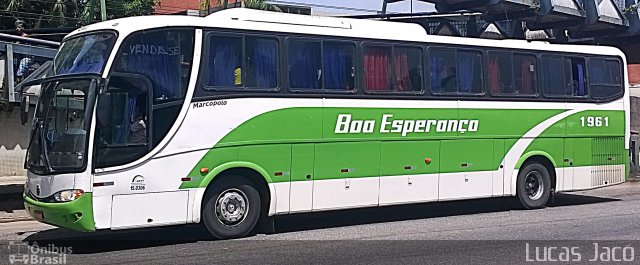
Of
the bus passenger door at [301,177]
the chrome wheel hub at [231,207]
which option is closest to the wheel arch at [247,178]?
the chrome wheel hub at [231,207]

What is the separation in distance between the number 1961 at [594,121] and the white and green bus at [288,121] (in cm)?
4

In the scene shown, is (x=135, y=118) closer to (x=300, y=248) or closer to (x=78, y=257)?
(x=78, y=257)

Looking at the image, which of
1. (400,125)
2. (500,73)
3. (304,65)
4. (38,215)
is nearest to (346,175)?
(400,125)

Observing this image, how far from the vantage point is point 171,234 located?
12797 mm

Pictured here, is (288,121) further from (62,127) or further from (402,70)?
(62,127)

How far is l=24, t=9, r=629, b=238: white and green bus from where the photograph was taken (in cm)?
1100

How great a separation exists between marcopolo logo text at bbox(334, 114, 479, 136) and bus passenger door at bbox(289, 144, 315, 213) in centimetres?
68

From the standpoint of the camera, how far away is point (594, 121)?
17109mm

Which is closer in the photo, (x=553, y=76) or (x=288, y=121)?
(x=288, y=121)

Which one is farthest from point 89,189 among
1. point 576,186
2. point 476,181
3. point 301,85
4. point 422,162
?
point 576,186

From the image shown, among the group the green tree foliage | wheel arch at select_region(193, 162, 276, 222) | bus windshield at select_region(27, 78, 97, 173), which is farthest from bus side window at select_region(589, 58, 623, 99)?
the green tree foliage

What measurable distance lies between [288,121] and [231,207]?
1602 mm

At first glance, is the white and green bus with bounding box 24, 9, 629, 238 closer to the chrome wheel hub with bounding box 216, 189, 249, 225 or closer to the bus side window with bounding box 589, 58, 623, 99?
the chrome wheel hub with bounding box 216, 189, 249, 225

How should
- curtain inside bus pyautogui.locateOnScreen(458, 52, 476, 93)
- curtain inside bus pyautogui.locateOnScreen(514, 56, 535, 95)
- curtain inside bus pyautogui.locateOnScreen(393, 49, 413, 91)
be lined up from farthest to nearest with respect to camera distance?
curtain inside bus pyautogui.locateOnScreen(514, 56, 535, 95) < curtain inside bus pyautogui.locateOnScreen(458, 52, 476, 93) < curtain inside bus pyautogui.locateOnScreen(393, 49, 413, 91)
